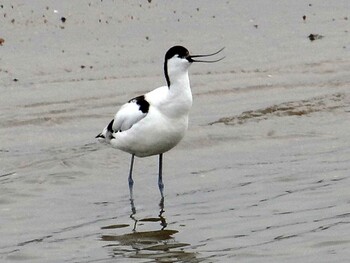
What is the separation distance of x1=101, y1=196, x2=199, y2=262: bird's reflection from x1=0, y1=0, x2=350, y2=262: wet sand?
2 centimetres

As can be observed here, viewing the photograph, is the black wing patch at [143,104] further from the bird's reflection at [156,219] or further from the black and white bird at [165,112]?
the bird's reflection at [156,219]

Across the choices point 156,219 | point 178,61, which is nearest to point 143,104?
point 178,61

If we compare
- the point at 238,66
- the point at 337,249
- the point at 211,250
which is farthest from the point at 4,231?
the point at 238,66

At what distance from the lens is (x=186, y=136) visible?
1208 centimetres

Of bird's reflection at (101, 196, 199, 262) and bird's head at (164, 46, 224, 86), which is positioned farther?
bird's head at (164, 46, 224, 86)

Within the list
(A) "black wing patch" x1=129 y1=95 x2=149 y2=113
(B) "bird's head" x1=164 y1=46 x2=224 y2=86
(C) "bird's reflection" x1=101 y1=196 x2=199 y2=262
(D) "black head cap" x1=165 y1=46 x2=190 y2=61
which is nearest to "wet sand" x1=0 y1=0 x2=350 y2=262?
(C) "bird's reflection" x1=101 y1=196 x2=199 y2=262

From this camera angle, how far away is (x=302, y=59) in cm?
1569

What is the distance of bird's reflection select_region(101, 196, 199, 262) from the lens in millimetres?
8047

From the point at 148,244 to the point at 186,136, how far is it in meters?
3.74

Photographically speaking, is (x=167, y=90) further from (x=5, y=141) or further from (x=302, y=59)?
(x=302, y=59)

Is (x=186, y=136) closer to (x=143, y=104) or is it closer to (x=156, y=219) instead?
(x=143, y=104)

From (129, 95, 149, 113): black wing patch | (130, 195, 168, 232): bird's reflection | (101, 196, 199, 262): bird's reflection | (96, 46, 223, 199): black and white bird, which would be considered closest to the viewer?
(101, 196, 199, 262): bird's reflection

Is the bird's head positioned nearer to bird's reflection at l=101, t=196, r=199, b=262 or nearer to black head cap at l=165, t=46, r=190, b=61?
black head cap at l=165, t=46, r=190, b=61

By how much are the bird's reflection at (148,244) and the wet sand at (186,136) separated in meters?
0.02
